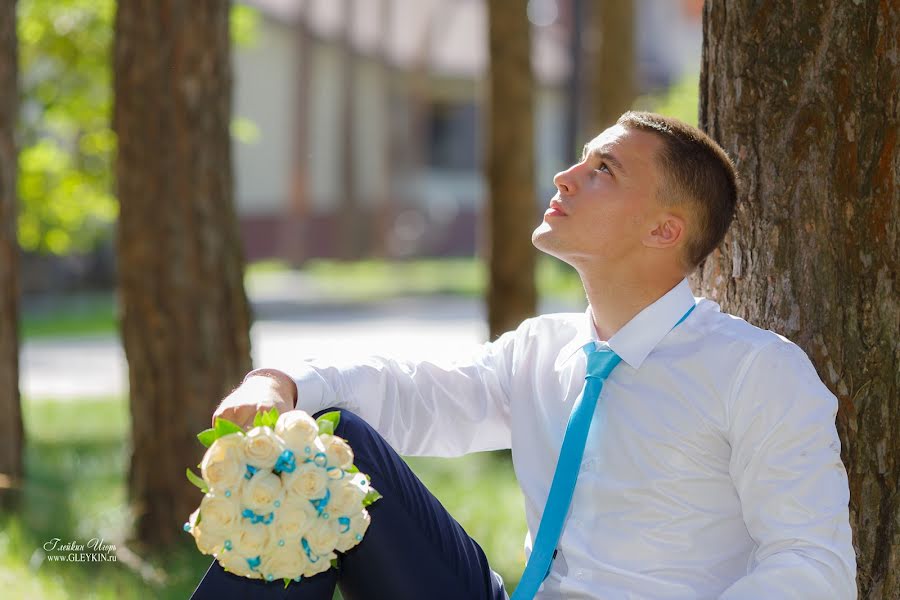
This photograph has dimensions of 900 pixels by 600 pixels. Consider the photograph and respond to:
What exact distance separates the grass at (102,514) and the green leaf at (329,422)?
238 centimetres

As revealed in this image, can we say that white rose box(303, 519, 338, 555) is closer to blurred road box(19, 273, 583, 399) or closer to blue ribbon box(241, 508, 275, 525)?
blue ribbon box(241, 508, 275, 525)

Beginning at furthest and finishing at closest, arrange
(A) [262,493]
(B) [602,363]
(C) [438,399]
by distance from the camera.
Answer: (C) [438,399], (B) [602,363], (A) [262,493]

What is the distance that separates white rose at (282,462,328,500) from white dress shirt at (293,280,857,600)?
22.6 inches

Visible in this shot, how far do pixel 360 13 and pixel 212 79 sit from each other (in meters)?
23.6

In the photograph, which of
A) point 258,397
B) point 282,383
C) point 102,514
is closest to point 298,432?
point 258,397

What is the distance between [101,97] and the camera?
36.6 ft

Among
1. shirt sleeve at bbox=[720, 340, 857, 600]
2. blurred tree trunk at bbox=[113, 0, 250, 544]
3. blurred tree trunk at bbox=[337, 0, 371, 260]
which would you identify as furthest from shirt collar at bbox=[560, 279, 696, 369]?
blurred tree trunk at bbox=[337, 0, 371, 260]

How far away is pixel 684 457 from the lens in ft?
8.80

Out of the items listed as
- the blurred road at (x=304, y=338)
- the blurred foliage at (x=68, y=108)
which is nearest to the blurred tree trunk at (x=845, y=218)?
the blurred road at (x=304, y=338)

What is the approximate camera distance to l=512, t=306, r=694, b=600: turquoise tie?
2.76 meters

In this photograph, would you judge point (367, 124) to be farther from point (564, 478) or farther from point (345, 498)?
point (345, 498)

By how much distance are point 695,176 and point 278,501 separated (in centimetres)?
127

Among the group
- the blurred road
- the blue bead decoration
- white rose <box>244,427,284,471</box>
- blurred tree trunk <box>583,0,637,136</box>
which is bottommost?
the blurred road

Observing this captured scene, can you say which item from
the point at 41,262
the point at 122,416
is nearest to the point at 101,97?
the point at 122,416
